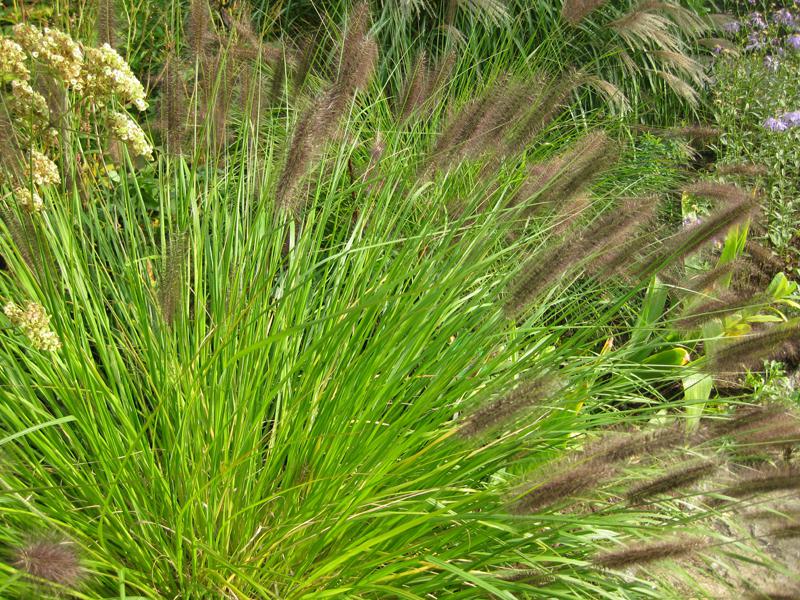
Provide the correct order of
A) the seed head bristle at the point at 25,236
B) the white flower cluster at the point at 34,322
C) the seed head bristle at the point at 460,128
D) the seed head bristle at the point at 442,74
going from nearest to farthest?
1. the white flower cluster at the point at 34,322
2. the seed head bristle at the point at 25,236
3. the seed head bristle at the point at 460,128
4. the seed head bristle at the point at 442,74

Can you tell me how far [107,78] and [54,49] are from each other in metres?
0.11

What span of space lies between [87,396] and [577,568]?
40.4 inches

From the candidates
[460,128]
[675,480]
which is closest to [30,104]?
[460,128]

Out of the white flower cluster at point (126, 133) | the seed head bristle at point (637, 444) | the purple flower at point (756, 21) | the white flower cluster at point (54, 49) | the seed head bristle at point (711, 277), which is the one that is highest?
the purple flower at point (756, 21)

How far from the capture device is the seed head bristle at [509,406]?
1.42m

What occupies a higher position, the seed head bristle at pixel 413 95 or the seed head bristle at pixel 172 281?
the seed head bristle at pixel 413 95

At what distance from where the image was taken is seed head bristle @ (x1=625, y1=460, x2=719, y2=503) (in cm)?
138

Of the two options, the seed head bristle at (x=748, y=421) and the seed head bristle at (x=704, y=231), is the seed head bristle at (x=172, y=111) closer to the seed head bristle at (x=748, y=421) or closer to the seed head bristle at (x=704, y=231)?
the seed head bristle at (x=704, y=231)

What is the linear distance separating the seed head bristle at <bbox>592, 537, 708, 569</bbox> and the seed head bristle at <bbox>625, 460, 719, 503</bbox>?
86mm

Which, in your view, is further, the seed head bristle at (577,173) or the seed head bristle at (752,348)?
the seed head bristle at (577,173)

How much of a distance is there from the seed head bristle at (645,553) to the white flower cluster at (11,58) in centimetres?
133

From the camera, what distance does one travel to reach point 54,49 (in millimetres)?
1574

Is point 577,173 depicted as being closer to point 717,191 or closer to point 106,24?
Answer: point 717,191

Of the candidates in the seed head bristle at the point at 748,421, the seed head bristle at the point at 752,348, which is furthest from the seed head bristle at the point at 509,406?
the seed head bristle at the point at 752,348
